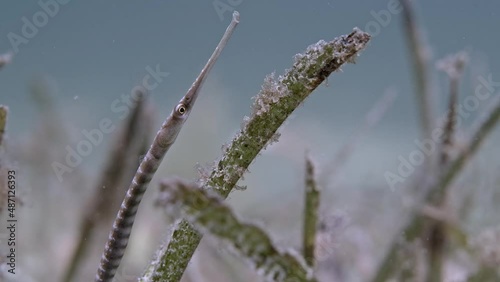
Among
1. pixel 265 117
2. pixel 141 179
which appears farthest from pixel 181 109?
pixel 265 117

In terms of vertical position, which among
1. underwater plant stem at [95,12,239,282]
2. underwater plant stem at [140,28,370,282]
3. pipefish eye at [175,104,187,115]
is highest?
pipefish eye at [175,104,187,115]

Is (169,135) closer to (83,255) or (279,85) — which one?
(279,85)

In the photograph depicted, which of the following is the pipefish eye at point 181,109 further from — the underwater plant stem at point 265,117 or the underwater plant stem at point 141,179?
the underwater plant stem at point 265,117

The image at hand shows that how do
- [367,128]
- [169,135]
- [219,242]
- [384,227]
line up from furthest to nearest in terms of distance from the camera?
1. [384,227]
2. [367,128]
3. [169,135]
4. [219,242]

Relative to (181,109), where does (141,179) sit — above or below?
below

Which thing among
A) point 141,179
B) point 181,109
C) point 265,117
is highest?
point 181,109

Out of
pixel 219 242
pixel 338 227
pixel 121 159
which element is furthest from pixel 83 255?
pixel 219 242

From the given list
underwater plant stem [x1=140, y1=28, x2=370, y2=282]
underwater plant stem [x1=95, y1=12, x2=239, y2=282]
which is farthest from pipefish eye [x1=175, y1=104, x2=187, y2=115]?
underwater plant stem [x1=140, y1=28, x2=370, y2=282]

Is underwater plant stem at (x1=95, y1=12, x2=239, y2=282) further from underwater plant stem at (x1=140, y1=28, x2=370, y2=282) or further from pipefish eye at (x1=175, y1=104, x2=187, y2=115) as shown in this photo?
underwater plant stem at (x1=140, y1=28, x2=370, y2=282)

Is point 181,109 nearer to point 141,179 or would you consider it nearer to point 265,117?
point 141,179

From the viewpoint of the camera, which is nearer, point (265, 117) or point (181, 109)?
point (265, 117)

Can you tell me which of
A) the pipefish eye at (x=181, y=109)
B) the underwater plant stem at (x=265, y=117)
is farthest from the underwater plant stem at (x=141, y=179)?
the underwater plant stem at (x=265, y=117)
